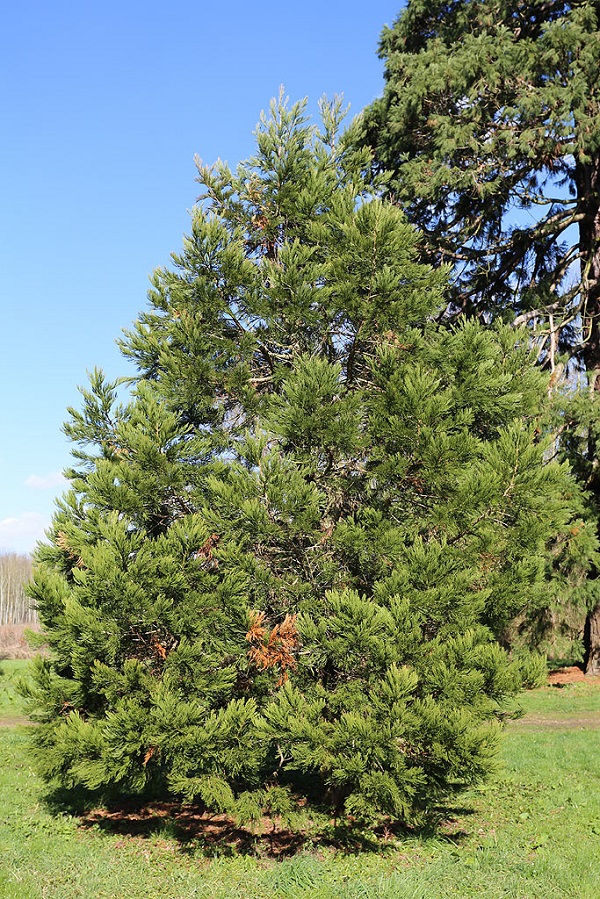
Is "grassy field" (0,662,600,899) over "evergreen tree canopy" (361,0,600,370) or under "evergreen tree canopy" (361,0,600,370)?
under

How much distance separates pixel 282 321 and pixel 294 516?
2.00 m

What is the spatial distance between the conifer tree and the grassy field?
457 mm

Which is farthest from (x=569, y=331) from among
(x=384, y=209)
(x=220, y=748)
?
(x=220, y=748)

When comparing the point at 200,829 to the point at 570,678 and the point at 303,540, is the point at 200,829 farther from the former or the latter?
the point at 570,678

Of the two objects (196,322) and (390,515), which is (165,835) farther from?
(196,322)

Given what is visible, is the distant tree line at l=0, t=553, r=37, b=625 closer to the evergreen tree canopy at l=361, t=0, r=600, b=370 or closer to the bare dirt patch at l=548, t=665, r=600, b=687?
the bare dirt patch at l=548, t=665, r=600, b=687

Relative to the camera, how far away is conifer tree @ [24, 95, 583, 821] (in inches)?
221

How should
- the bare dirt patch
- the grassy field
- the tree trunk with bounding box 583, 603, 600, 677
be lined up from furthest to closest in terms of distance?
the tree trunk with bounding box 583, 603, 600, 677
the bare dirt patch
the grassy field

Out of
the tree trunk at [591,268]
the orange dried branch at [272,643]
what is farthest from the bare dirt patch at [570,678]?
the orange dried branch at [272,643]

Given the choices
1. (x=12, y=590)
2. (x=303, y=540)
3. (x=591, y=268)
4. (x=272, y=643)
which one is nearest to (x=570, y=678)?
(x=591, y=268)

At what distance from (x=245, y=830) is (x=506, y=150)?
1094cm

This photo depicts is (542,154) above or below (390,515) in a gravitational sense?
above

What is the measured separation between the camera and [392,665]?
5.36 meters

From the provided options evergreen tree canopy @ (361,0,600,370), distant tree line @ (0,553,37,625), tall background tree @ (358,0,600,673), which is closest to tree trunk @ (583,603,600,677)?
tall background tree @ (358,0,600,673)
